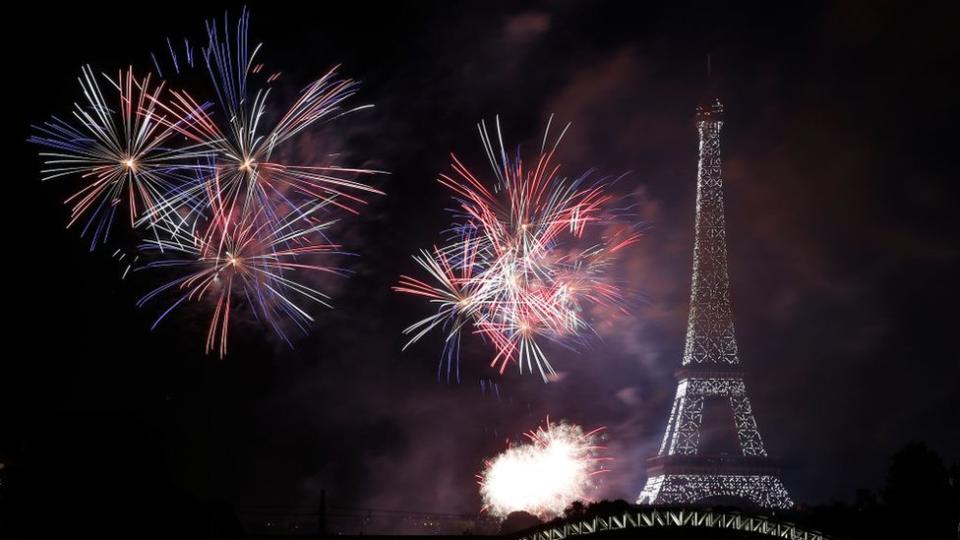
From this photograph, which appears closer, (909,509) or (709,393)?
(909,509)

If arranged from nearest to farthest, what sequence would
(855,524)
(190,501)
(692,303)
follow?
Result: (190,501) < (855,524) < (692,303)

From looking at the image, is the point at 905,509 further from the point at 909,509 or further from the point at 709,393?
the point at 709,393

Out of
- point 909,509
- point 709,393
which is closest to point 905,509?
point 909,509

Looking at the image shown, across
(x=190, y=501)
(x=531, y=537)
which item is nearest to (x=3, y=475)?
(x=190, y=501)

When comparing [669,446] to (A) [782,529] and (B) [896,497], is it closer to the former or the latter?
(B) [896,497]

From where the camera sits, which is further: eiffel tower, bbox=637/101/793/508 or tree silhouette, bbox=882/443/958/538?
eiffel tower, bbox=637/101/793/508

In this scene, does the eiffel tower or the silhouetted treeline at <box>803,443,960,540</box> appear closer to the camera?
the silhouetted treeline at <box>803,443,960,540</box>

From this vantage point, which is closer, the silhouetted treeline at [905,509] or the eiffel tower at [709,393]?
the silhouetted treeline at [905,509]

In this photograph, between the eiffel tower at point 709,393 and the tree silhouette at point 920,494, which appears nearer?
the tree silhouette at point 920,494
